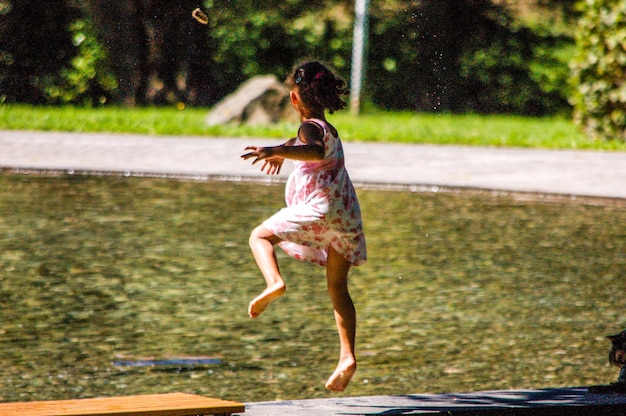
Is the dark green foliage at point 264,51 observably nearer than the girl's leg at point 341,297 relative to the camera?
No

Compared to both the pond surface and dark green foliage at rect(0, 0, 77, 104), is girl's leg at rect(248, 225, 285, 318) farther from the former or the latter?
dark green foliage at rect(0, 0, 77, 104)

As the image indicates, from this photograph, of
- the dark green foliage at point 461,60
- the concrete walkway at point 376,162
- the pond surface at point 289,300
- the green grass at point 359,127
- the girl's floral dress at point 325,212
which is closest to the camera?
the girl's floral dress at point 325,212

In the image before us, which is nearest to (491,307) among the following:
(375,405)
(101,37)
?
(375,405)

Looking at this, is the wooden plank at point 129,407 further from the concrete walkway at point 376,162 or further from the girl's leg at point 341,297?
the concrete walkway at point 376,162

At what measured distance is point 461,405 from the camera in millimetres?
4172

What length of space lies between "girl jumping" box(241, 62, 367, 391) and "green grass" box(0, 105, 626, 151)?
12432mm

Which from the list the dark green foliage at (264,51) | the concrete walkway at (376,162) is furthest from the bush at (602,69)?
the dark green foliage at (264,51)

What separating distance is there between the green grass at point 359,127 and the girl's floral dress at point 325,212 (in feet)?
40.9

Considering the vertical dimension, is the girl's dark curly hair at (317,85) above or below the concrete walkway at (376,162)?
above

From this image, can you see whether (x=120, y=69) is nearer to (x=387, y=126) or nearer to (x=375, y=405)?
(x=387, y=126)

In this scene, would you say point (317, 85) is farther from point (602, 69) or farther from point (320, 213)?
point (602, 69)

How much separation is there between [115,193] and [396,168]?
12.1 ft

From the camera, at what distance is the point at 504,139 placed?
689 inches

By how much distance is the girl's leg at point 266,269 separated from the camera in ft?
13.9
